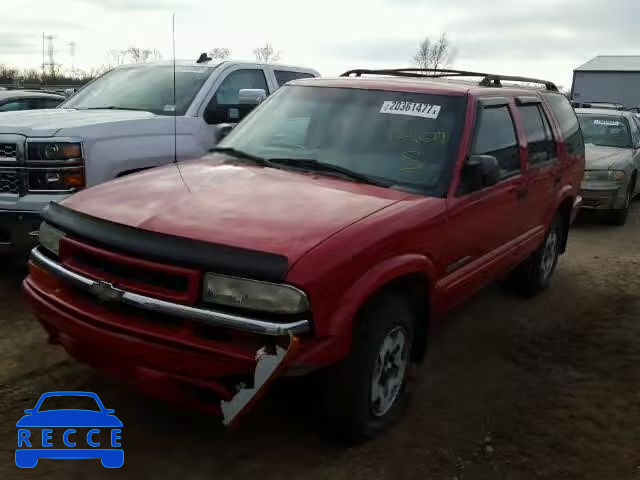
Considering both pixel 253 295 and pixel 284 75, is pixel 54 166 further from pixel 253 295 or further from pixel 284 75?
pixel 284 75

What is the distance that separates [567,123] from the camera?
5914 mm

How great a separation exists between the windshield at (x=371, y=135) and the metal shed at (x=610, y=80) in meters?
54.7

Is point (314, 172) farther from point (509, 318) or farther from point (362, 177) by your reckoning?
point (509, 318)

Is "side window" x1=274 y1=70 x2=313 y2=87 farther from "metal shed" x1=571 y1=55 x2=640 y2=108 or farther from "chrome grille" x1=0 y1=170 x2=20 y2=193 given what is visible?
"metal shed" x1=571 y1=55 x2=640 y2=108

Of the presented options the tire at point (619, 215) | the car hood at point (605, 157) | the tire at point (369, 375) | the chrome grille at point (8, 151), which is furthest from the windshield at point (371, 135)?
the tire at point (619, 215)

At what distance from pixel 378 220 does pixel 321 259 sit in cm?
50

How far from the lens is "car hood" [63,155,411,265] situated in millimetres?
2803

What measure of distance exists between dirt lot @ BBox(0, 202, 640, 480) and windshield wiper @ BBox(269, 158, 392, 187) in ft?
4.11

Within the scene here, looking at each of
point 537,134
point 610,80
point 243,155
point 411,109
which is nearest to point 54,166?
point 243,155

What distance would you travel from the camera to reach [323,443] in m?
3.24

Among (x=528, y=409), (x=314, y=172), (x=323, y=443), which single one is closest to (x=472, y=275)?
(x=528, y=409)

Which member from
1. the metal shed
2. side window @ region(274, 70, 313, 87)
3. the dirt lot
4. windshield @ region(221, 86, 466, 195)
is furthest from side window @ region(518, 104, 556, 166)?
the metal shed

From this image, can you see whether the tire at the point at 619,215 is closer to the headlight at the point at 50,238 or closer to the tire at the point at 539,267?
the tire at the point at 539,267

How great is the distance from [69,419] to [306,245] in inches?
64.6
